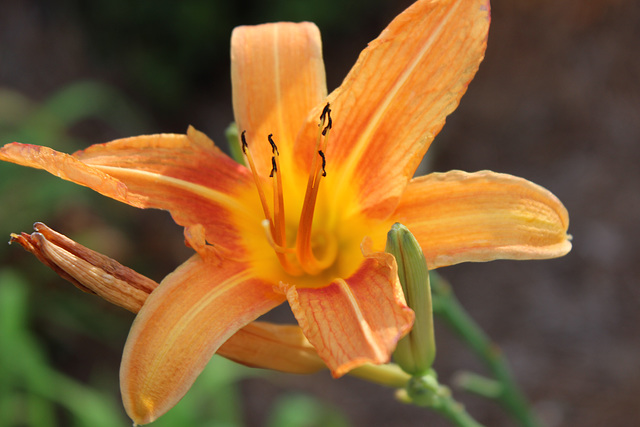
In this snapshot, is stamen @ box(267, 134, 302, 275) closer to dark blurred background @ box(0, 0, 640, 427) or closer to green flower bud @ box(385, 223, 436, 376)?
green flower bud @ box(385, 223, 436, 376)

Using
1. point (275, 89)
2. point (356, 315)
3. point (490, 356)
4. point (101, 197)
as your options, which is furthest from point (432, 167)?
point (356, 315)

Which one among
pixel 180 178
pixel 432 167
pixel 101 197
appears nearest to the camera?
pixel 180 178

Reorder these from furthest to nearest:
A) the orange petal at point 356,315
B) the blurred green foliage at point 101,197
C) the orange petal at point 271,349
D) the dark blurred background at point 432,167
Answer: the dark blurred background at point 432,167, the blurred green foliage at point 101,197, the orange petal at point 271,349, the orange petal at point 356,315

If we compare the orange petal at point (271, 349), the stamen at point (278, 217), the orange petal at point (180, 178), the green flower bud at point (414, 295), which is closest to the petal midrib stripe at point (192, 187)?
the orange petal at point (180, 178)

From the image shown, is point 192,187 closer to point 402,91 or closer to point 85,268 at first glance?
point 85,268

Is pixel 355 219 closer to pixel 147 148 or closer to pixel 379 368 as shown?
pixel 379 368

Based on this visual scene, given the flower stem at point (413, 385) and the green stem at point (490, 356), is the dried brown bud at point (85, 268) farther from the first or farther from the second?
the green stem at point (490, 356)

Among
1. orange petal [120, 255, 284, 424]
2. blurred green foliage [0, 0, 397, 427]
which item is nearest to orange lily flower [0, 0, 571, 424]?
orange petal [120, 255, 284, 424]

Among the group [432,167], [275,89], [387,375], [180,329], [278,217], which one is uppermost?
[275,89]
